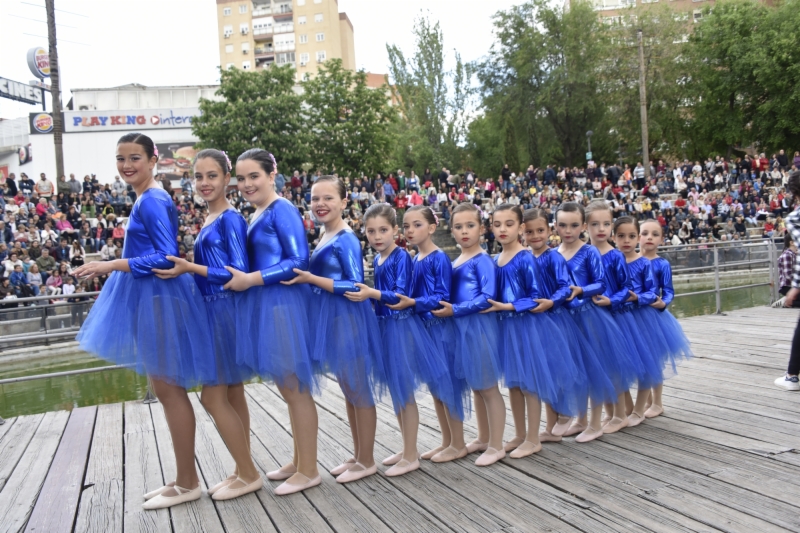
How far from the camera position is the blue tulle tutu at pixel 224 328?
11.9 feet

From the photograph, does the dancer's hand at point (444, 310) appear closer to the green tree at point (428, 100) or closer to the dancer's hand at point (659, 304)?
the dancer's hand at point (659, 304)

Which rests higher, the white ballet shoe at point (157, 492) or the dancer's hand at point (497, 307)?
the dancer's hand at point (497, 307)

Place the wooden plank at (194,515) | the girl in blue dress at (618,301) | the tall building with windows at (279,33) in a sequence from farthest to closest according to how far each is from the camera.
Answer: the tall building with windows at (279,33)
the girl in blue dress at (618,301)
the wooden plank at (194,515)

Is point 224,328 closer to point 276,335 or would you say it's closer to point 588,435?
point 276,335

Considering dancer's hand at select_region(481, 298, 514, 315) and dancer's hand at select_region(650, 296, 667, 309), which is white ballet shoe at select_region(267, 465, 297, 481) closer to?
dancer's hand at select_region(481, 298, 514, 315)

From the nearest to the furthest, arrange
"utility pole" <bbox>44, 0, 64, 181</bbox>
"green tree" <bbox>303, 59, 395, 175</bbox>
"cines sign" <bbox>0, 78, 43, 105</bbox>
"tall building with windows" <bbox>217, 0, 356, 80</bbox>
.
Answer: "utility pole" <bbox>44, 0, 64, 181</bbox>, "green tree" <bbox>303, 59, 395, 175</bbox>, "cines sign" <bbox>0, 78, 43, 105</bbox>, "tall building with windows" <bbox>217, 0, 356, 80</bbox>

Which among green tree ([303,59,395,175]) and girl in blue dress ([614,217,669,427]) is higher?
green tree ([303,59,395,175])

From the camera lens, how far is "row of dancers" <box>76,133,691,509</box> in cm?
350

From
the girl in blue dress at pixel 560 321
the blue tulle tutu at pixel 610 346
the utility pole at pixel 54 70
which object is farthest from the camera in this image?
the utility pole at pixel 54 70

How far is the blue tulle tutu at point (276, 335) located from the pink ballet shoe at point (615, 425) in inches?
82.9

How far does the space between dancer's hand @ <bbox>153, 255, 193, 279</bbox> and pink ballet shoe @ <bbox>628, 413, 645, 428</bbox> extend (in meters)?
3.09

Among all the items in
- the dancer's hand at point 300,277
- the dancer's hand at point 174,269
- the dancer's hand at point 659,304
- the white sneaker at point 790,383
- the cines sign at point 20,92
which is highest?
the cines sign at point 20,92

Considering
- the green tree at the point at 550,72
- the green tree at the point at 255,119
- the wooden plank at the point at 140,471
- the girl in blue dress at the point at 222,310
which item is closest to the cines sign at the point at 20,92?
the green tree at the point at 255,119

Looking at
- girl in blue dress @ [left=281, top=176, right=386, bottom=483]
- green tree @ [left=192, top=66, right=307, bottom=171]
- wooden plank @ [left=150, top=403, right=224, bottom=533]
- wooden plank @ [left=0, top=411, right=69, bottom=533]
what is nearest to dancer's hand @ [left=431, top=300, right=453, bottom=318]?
girl in blue dress @ [left=281, top=176, right=386, bottom=483]
